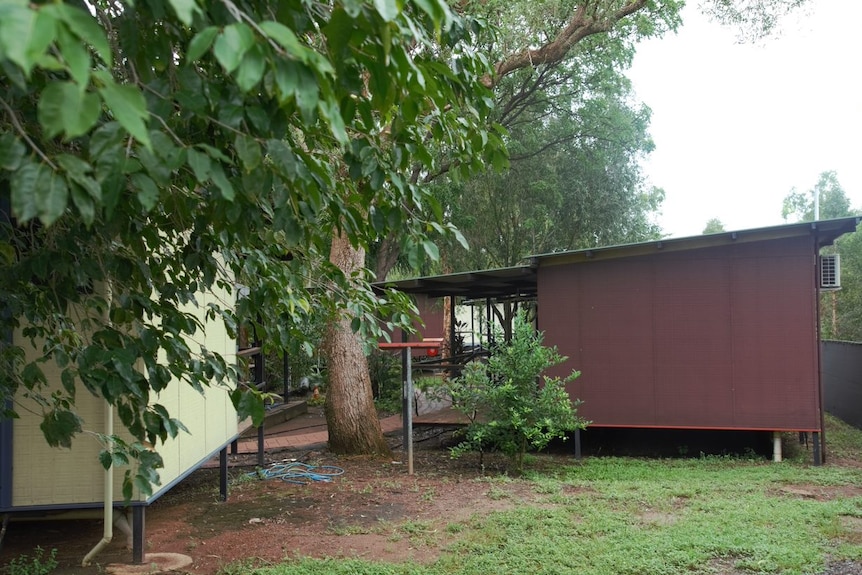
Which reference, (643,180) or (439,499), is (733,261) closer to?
(439,499)

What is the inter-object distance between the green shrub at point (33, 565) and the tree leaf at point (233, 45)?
421 centimetres

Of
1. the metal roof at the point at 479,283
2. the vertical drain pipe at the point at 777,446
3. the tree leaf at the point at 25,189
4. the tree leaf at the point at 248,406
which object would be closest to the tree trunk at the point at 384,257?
the metal roof at the point at 479,283

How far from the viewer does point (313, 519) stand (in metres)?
5.89

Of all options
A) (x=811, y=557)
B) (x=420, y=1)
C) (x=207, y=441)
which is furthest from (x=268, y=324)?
(x=811, y=557)

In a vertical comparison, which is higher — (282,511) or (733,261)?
(733,261)

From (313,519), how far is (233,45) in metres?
5.24

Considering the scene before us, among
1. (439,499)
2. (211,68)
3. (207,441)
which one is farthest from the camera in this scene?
(439,499)

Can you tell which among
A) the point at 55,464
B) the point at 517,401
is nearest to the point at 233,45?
the point at 55,464

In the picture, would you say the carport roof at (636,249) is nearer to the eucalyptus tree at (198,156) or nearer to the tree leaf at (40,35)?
the eucalyptus tree at (198,156)

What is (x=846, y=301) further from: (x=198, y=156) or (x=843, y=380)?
(x=198, y=156)

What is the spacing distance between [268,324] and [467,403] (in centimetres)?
491

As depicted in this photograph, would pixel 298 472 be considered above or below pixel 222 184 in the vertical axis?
below

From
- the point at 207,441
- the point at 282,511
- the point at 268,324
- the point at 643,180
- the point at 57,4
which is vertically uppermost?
the point at 643,180

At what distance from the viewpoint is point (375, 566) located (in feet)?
14.7
